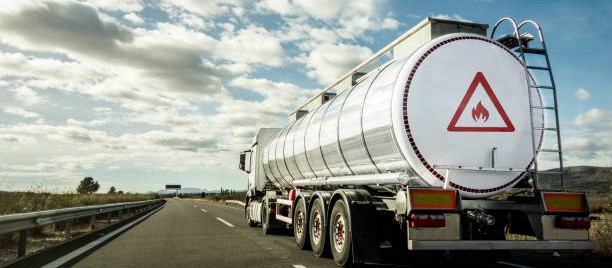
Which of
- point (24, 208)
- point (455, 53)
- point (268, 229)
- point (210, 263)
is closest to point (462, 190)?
point (455, 53)

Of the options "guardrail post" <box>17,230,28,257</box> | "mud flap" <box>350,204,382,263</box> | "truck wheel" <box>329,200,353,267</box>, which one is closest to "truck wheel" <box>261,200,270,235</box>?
"truck wheel" <box>329,200,353,267</box>

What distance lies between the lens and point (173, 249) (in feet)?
30.7

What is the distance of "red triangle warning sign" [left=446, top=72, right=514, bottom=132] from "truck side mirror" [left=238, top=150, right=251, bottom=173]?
11.9 meters

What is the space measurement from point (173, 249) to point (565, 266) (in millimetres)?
6811

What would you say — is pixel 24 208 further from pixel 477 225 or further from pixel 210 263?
pixel 477 225

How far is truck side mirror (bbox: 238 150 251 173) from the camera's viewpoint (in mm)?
17750

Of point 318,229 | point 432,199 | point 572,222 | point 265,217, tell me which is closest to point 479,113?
point 432,199

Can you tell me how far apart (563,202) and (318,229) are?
12.7ft

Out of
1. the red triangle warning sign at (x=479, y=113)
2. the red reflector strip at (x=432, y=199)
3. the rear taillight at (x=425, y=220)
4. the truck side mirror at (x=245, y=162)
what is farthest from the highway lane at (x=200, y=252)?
the truck side mirror at (x=245, y=162)

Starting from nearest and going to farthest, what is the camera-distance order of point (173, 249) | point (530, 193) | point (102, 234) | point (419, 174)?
1. point (419, 174)
2. point (530, 193)
3. point (173, 249)
4. point (102, 234)

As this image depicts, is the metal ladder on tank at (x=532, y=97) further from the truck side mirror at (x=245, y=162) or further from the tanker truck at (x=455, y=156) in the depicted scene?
the truck side mirror at (x=245, y=162)

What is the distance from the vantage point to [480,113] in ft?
21.5

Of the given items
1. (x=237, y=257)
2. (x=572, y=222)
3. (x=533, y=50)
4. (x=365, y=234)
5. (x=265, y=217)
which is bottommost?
(x=237, y=257)

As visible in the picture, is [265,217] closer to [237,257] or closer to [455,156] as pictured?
[237,257]
